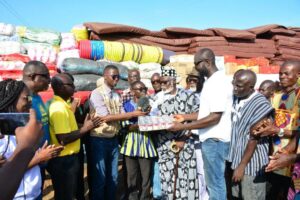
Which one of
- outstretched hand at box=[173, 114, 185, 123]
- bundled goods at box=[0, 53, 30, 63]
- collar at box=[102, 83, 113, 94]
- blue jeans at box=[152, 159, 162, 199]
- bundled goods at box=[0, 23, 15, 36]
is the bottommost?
blue jeans at box=[152, 159, 162, 199]

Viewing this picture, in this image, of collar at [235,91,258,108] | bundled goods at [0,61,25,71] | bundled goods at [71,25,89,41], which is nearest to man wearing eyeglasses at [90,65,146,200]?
collar at [235,91,258,108]

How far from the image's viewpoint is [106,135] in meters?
3.42

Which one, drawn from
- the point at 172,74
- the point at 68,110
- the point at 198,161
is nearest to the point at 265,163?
the point at 198,161

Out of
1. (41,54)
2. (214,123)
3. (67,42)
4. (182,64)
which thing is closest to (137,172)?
(214,123)

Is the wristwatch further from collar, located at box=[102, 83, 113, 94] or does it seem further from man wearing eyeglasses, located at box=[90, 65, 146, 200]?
collar, located at box=[102, 83, 113, 94]

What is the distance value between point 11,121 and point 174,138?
2.15 metres

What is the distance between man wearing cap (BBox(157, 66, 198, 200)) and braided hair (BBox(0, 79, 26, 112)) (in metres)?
1.89

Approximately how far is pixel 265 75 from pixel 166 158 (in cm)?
417

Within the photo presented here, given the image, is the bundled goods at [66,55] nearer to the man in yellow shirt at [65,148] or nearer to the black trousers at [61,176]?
the man in yellow shirt at [65,148]

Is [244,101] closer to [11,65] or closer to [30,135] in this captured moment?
[30,135]

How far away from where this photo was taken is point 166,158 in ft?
11.0

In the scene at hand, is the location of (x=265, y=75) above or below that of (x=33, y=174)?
above

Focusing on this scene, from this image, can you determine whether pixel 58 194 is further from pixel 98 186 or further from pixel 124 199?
pixel 124 199

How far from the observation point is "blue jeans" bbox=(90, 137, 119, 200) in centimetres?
344
